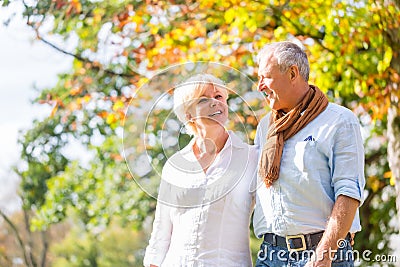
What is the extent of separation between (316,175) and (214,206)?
1.21 feet

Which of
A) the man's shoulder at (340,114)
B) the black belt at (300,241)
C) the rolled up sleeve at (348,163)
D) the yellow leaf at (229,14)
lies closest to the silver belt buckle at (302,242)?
the black belt at (300,241)

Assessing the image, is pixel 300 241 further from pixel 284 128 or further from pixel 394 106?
pixel 394 106

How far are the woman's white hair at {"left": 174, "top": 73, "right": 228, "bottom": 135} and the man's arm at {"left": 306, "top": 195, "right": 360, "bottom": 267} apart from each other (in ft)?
1.82

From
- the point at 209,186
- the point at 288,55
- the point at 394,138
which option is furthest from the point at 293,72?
the point at 394,138

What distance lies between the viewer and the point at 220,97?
2.93m

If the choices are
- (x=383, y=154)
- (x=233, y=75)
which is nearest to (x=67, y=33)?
(x=383, y=154)

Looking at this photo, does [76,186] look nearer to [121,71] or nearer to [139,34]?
[121,71]

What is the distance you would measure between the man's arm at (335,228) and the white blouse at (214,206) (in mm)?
310

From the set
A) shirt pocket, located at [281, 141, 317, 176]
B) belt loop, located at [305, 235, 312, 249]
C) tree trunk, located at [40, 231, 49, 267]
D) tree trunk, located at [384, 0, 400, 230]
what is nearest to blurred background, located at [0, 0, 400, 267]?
tree trunk, located at [384, 0, 400, 230]

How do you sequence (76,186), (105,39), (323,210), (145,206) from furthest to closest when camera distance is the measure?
(76,186) → (145,206) → (105,39) → (323,210)

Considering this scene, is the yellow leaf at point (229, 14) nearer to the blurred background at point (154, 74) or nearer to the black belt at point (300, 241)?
the blurred background at point (154, 74)

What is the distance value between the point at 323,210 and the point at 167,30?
16.7 feet

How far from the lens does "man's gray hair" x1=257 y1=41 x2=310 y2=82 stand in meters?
2.82

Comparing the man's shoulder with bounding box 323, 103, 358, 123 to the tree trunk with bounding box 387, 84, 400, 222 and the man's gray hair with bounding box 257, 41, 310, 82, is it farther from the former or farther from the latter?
the tree trunk with bounding box 387, 84, 400, 222
